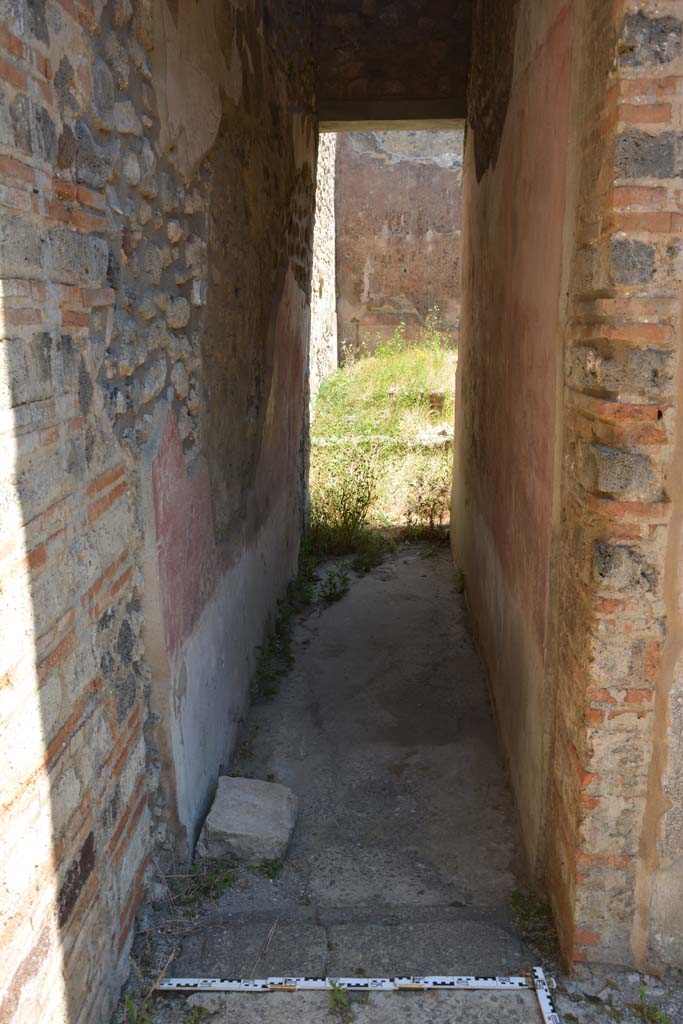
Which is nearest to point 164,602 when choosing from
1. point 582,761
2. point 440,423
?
point 582,761

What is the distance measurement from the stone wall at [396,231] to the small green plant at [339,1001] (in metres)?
13.1

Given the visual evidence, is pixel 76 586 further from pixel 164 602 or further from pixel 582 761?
pixel 582 761

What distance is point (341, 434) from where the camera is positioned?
361 inches

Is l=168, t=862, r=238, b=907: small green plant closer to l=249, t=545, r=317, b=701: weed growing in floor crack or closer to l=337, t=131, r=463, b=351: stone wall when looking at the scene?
l=249, t=545, r=317, b=701: weed growing in floor crack

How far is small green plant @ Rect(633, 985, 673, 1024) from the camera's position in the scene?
2064 millimetres

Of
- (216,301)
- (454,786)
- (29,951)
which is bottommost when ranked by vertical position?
(454,786)

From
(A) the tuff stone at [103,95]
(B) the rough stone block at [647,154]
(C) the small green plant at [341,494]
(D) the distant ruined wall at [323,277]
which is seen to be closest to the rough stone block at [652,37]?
(B) the rough stone block at [647,154]

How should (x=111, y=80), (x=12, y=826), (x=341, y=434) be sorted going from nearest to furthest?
(x=12, y=826)
(x=111, y=80)
(x=341, y=434)

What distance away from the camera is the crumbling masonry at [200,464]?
1672mm

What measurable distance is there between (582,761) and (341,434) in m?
7.23

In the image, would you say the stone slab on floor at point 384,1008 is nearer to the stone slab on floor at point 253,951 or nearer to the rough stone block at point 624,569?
the stone slab on floor at point 253,951

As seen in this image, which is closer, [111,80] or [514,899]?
[111,80]

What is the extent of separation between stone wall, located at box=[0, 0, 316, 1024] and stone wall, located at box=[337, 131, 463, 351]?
11.3 meters

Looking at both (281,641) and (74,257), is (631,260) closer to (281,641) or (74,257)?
(74,257)
